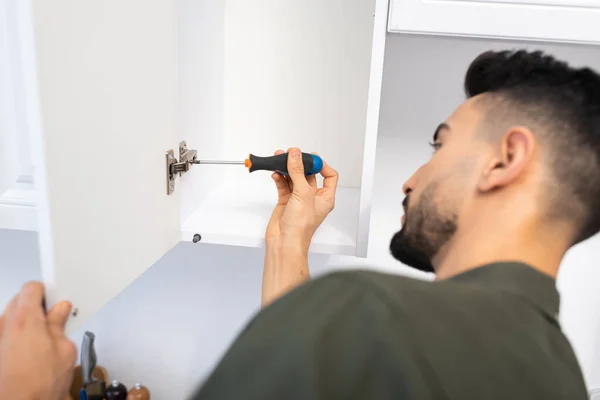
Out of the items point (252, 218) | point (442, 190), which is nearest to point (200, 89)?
point (252, 218)

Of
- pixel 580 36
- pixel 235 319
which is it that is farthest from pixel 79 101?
pixel 235 319

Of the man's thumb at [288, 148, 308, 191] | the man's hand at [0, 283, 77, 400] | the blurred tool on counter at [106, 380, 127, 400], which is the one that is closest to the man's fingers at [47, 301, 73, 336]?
the man's hand at [0, 283, 77, 400]

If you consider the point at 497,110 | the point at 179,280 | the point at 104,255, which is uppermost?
the point at 497,110

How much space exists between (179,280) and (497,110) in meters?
0.88

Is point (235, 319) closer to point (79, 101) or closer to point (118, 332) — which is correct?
point (118, 332)

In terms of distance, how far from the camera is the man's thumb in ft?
2.82

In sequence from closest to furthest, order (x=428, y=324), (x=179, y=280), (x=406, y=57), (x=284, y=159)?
(x=428, y=324) < (x=284, y=159) < (x=406, y=57) < (x=179, y=280)

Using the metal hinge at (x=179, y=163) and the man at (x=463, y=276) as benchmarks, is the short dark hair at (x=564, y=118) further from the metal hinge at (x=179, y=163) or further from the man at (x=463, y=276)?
the metal hinge at (x=179, y=163)

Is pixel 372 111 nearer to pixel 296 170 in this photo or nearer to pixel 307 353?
pixel 296 170

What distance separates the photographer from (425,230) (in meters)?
0.69

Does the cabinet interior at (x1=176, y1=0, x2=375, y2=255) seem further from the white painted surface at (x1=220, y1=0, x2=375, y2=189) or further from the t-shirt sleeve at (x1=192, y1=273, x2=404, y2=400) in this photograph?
the t-shirt sleeve at (x1=192, y1=273, x2=404, y2=400)

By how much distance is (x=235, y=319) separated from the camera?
128cm

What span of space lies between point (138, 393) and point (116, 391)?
57 mm

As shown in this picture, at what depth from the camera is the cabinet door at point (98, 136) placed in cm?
53
